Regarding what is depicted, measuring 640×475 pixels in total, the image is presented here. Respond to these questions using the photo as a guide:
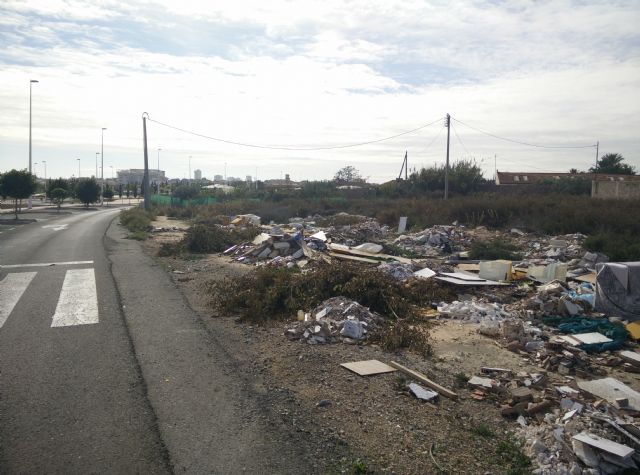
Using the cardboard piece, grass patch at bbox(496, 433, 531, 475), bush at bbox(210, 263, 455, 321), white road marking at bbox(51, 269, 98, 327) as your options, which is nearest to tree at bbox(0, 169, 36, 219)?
white road marking at bbox(51, 269, 98, 327)

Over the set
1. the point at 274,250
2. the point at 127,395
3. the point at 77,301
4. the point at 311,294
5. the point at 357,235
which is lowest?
the point at 127,395

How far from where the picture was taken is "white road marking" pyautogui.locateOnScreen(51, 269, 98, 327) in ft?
27.4

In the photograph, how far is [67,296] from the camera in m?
10.1

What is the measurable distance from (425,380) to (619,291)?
5767 millimetres

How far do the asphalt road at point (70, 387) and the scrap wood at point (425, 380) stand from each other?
2976 millimetres

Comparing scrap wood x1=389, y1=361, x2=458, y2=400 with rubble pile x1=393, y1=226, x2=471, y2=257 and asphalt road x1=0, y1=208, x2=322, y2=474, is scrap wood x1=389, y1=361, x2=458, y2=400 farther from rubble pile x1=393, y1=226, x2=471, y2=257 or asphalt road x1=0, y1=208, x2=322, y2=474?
rubble pile x1=393, y1=226, x2=471, y2=257

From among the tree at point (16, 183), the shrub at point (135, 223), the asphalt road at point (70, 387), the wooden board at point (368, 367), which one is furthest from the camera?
the tree at point (16, 183)

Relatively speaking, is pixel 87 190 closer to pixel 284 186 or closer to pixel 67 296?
pixel 284 186

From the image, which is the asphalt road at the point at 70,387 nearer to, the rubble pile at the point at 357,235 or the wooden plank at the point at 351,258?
the wooden plank at the point at 351,258

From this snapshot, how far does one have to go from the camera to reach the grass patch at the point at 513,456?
425cm

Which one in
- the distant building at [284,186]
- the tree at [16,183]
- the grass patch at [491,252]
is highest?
the distant building at [284,186]

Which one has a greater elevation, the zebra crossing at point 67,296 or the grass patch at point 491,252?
the grass patch at point 491,252

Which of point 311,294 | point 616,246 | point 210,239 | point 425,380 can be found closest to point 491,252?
point 616,246

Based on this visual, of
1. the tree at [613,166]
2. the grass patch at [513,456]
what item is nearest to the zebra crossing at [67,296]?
the grass patch at [513,456]
